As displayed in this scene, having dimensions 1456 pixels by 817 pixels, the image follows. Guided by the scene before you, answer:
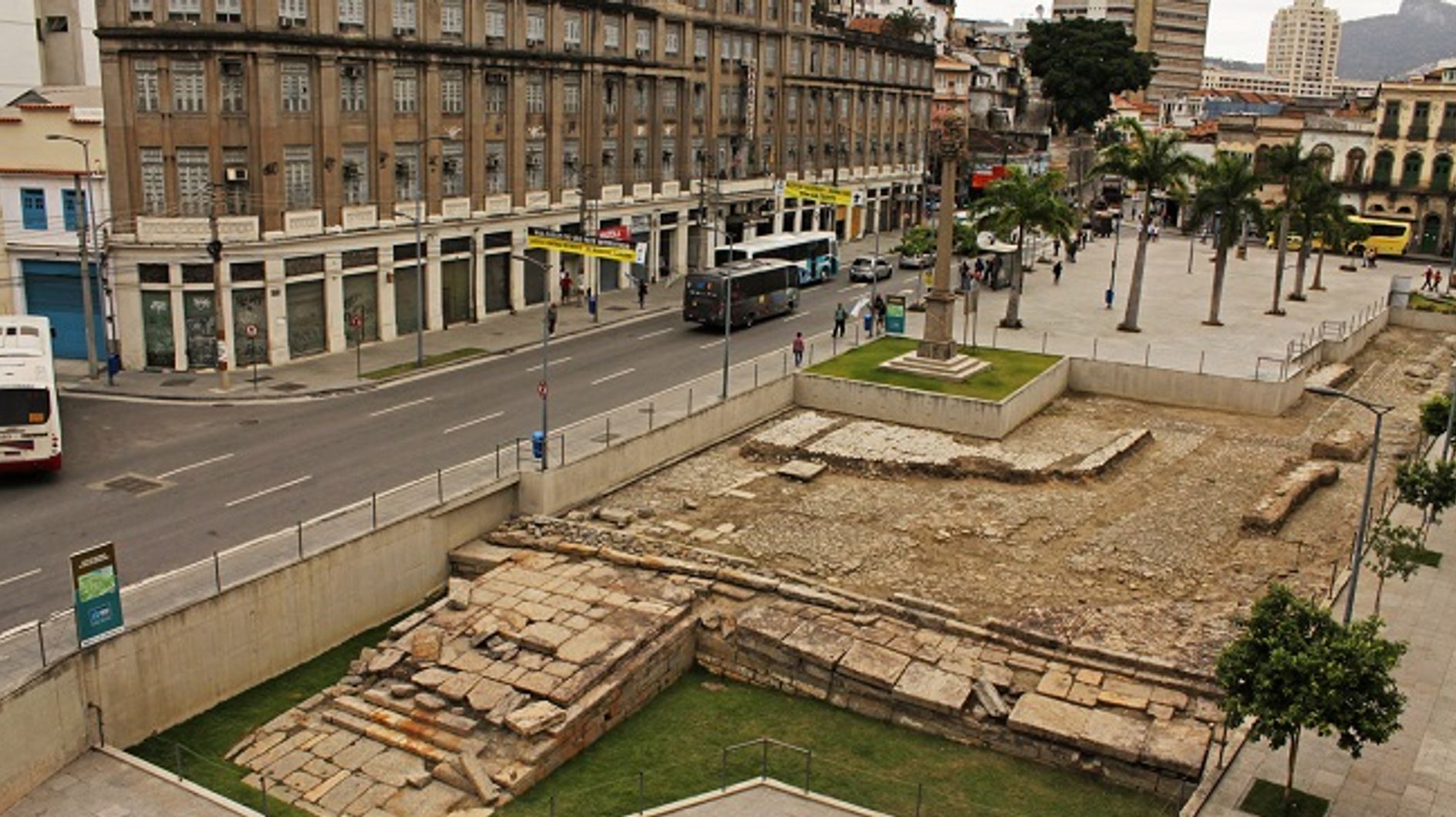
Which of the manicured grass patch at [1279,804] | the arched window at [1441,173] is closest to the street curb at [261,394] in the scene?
the manicured grass patch at [1279,804]

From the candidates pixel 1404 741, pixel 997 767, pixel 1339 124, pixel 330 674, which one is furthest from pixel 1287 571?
pixel 1339 124

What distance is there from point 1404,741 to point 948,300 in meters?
29.4

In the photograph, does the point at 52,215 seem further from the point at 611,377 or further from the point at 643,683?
the point at 643,683

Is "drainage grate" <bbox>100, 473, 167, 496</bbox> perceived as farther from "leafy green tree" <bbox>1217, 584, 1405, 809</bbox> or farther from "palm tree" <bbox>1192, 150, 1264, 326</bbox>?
"palm tree" <bbox>1192, 150, 1264, 326</bbox>

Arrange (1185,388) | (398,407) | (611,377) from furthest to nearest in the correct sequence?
(1185,388), (611,377), (398,407)

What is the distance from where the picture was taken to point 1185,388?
51688 millimetres

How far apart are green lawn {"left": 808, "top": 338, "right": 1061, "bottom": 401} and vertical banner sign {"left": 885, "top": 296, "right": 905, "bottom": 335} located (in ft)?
6.66

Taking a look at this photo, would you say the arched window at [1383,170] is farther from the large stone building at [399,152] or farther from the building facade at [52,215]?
the building facade at [52,215]

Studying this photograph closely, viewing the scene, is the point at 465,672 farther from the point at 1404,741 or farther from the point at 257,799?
the point at 1404,741

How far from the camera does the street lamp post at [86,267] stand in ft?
151

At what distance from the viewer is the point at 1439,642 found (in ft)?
95.9

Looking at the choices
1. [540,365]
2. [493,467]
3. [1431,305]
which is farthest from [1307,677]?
[1431,305]

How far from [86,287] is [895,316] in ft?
111

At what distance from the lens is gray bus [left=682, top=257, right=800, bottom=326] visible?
59.2m
